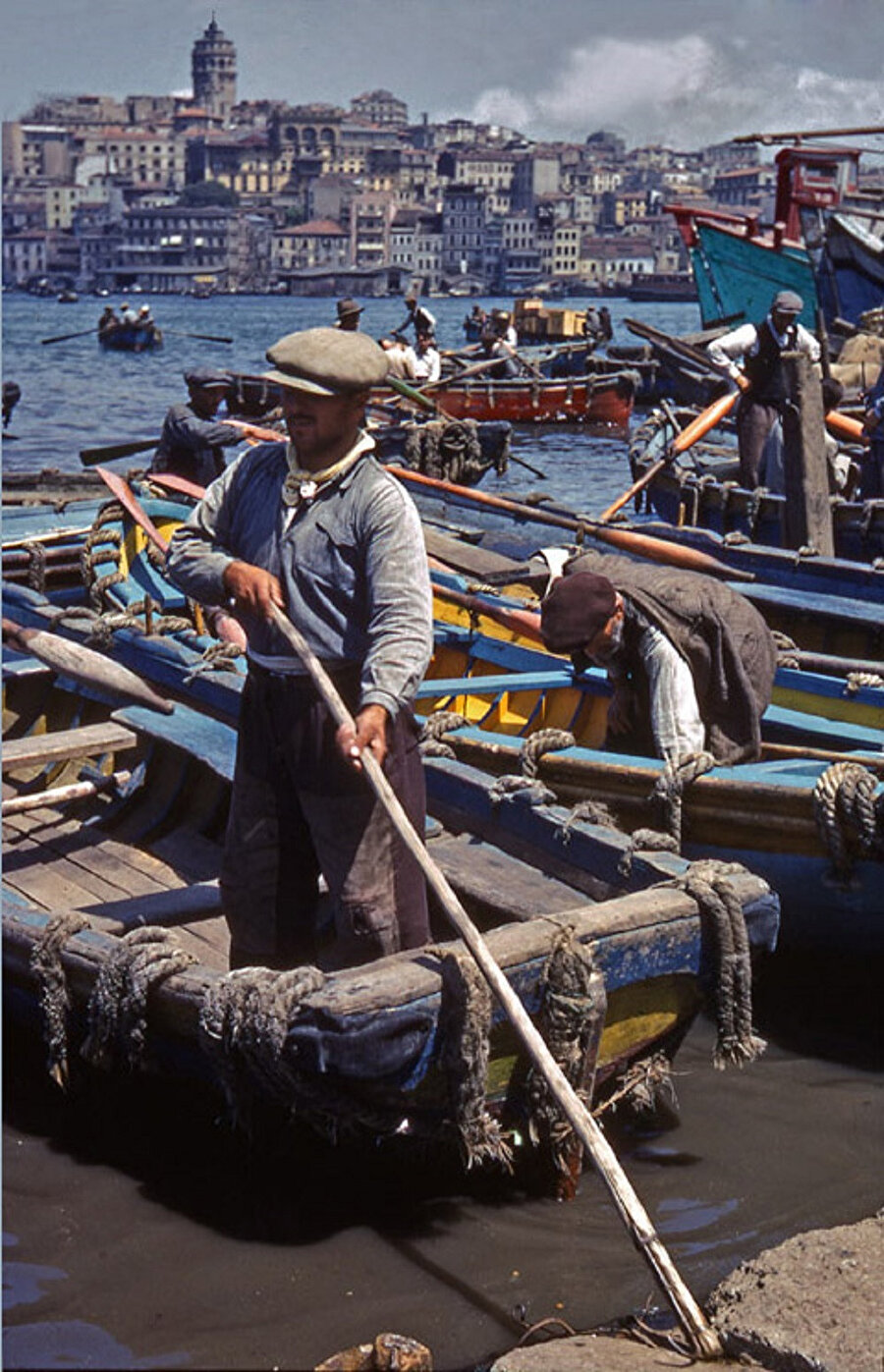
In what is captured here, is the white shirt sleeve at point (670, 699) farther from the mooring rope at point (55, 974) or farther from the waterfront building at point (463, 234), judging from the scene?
the waterfront building at point (463, 234)

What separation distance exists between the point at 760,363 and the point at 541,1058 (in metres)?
7.94

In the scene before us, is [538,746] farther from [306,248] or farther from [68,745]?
[306,248]

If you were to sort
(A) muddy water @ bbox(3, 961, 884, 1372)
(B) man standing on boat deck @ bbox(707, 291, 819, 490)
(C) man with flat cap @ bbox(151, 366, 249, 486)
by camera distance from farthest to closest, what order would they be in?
1. (B) man standing on boat deck @ bbox(707, 291, 819, 490)
2. (C) man with flat cap @ bbox(151, 366, 249, 486)
3. (A) muddy water @ bbox(3, 961, 884, 1372)

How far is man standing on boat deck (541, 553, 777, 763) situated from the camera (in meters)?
5.07

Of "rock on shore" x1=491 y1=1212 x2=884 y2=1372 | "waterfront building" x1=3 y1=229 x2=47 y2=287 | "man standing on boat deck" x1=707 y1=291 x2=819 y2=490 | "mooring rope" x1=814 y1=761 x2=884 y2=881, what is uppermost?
"waterfront building" x1=3 y1=229 x2=47 y2=287

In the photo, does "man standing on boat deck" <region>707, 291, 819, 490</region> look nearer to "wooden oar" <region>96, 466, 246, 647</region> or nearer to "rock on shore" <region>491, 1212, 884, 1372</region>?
"wooden oar" <region>96, 466, 246, 647</region>

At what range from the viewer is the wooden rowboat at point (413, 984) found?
3.91 meters

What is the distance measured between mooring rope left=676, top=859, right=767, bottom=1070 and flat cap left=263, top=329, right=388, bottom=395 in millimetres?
1593

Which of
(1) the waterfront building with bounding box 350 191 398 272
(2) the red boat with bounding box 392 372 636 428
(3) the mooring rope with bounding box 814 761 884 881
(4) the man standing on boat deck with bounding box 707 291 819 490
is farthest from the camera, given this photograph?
(1) the waterfront building with bounding box 350 191 398 272

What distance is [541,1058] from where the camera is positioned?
3.71 m

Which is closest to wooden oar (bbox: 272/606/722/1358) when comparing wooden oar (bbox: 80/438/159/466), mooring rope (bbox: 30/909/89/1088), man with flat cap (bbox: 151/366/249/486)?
mooring rope (bbox: 30/909/89/1088)

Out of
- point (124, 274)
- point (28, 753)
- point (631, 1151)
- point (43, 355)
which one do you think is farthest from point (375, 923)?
point (124, 274)

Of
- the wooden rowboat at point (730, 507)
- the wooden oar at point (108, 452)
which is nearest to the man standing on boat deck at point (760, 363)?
the wooden rowboat at point (730, 507)

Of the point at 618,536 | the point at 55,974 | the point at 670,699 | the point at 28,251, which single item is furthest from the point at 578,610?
the point at 28,251
